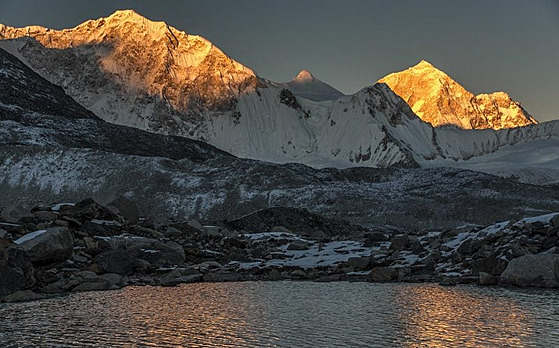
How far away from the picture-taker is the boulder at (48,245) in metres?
27.4

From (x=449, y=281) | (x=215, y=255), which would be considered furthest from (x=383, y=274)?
(x=215, y=255)

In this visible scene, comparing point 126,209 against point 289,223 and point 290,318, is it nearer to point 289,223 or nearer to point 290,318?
point 289,223

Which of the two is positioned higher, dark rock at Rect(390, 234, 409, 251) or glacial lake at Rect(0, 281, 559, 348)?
dark rock at Rect(390, 234, 409, 251)

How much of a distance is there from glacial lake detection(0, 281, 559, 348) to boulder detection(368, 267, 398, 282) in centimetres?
279

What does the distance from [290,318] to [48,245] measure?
12.9 metres

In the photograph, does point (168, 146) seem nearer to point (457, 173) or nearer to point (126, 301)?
point (457, 173)

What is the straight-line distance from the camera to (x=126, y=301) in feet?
77.2

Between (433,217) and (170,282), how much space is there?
6148 centimetres

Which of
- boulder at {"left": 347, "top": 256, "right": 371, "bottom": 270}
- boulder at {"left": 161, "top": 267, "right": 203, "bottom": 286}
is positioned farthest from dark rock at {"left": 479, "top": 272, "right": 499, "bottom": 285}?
boulder at {"left": 161, "top": 267, "right": 203, "bottom": 286}

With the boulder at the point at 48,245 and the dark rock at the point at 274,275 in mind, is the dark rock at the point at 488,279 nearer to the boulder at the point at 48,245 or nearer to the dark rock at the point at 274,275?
the dark rock at the point at 274,275

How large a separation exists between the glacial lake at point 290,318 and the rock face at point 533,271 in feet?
4.19

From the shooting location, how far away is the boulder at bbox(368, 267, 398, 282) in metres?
30.0

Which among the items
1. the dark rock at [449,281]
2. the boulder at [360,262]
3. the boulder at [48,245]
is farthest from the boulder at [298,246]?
the boulder at [48,245]

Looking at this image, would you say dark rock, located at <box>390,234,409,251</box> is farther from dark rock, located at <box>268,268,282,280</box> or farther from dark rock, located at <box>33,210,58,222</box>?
dark rock, located at <box>33,210,58,222</box>
